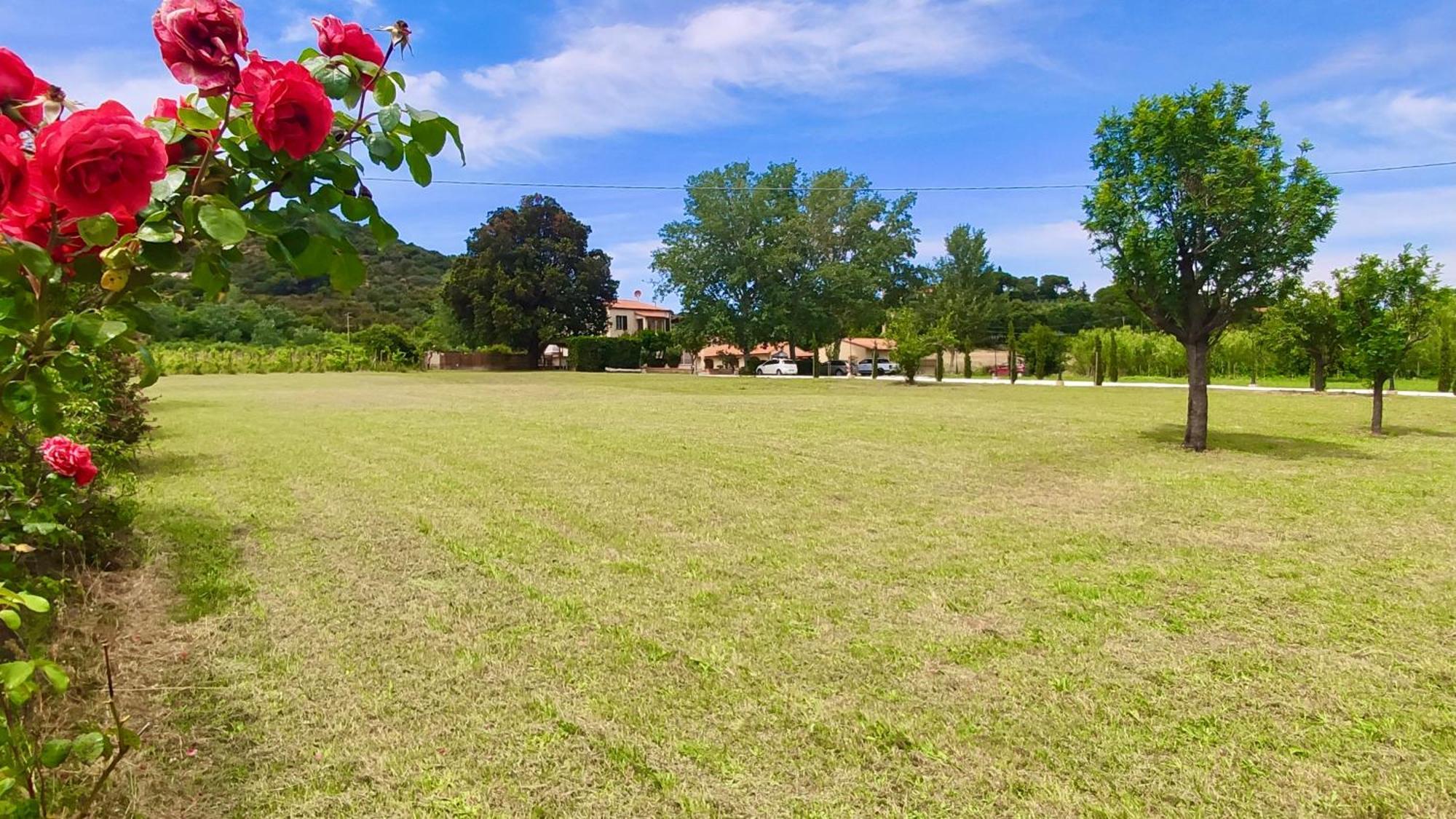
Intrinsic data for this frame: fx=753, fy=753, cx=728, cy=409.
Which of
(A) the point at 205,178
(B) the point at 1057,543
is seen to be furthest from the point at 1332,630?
(A) the point at 205,178

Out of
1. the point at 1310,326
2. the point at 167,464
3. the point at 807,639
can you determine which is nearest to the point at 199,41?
the point at 807,639

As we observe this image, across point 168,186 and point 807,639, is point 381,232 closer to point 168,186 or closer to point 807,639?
point 168,186

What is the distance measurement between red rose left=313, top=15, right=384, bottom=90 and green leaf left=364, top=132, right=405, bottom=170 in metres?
0.09

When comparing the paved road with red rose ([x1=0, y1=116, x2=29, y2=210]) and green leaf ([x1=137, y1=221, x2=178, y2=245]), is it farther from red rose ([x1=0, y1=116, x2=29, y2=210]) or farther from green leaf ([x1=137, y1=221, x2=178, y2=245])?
red rose ([x1=0, y1=116, x2=29, y2=210])

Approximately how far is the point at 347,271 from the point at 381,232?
11cm

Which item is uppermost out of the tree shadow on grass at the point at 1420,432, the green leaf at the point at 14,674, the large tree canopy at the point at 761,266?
the large tree canopy at the point at 761,266

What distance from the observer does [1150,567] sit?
437cm

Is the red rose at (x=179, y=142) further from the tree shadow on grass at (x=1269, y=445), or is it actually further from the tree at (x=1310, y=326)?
the tree at (x=1310, y=326)

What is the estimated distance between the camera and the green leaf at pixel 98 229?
35.8 inches

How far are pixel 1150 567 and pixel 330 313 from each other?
6130 centimetres

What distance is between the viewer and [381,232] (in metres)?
1.17

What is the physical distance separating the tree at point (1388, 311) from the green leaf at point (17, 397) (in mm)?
13589

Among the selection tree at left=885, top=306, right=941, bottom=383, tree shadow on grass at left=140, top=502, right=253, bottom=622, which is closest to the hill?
tree at left=885, top=306, right=941, bottom=383

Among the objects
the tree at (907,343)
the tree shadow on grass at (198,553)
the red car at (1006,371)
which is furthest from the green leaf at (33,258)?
the red car at (1006,371)
